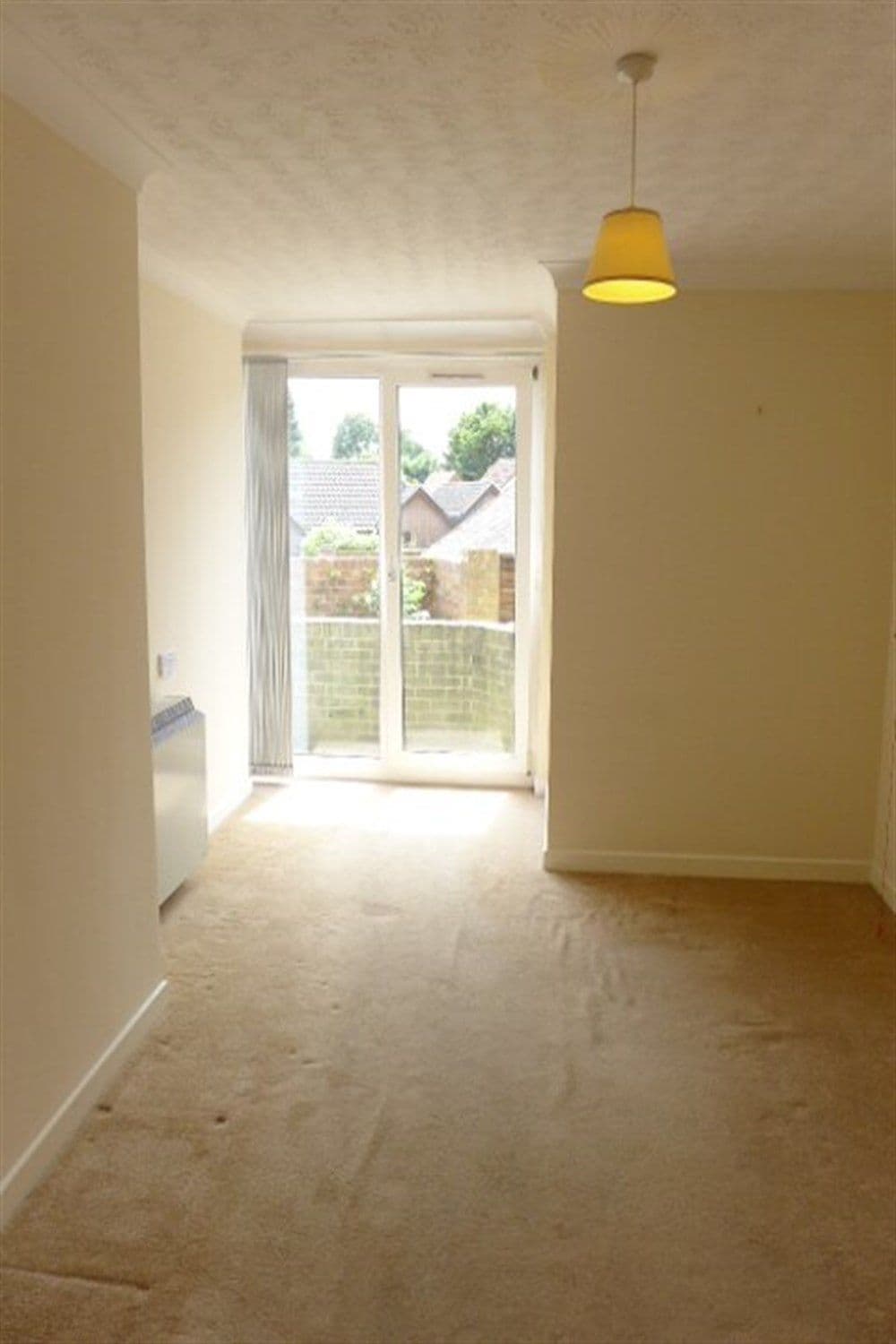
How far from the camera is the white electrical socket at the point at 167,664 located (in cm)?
415

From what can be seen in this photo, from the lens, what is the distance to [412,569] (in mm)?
5555

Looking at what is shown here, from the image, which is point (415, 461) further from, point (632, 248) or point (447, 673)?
point (632, 248)

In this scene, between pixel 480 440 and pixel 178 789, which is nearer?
pixel 178 789

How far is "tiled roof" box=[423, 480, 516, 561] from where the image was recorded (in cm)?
544

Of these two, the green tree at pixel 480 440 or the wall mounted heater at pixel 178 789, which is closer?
the wall mounted heater at pixel 178 789

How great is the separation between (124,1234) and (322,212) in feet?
9.43

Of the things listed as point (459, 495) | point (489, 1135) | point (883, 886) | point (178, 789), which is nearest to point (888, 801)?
point (883, 886)

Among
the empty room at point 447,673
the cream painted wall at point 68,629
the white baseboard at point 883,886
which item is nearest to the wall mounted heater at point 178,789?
the empty room at point 447,673

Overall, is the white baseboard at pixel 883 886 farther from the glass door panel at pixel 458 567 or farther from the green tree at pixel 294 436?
the green tree at pixel 294 436

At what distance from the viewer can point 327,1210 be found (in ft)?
7.25

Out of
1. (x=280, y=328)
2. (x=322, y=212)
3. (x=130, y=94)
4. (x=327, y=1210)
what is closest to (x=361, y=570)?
(x=280, y=328)

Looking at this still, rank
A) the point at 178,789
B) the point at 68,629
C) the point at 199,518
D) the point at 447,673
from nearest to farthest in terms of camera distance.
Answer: the point at 68,629 → the point at 178,789 → the point at 199,518 → the point at 447,673

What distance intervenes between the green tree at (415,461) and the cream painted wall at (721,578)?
1.50m

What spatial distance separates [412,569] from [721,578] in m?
1.93
